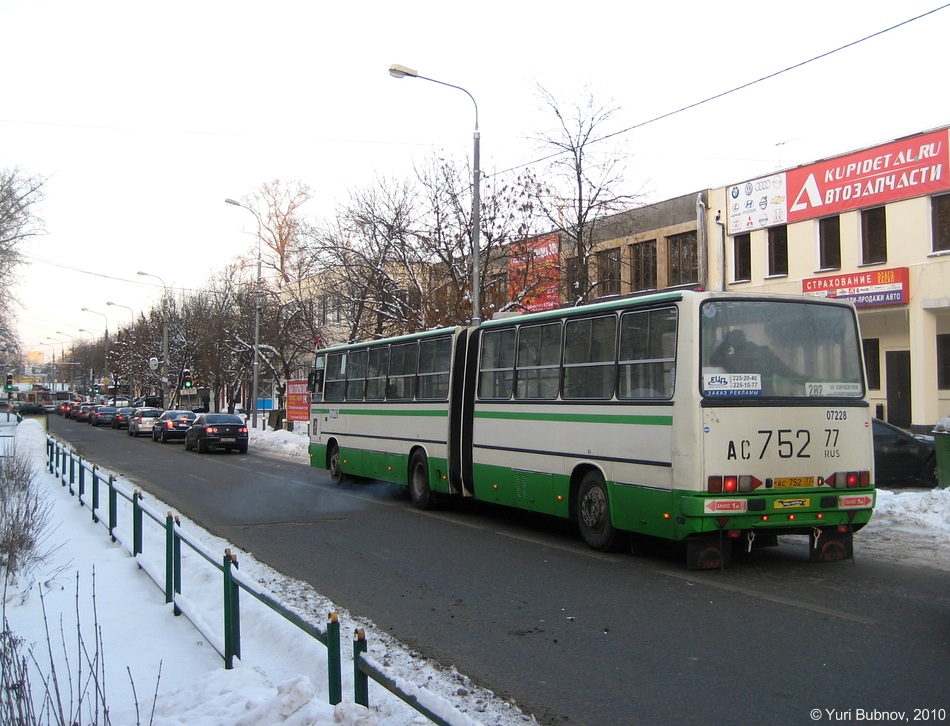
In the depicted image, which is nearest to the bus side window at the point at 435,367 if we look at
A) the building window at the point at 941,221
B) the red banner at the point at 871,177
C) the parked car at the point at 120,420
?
the building window at the point at 941,221

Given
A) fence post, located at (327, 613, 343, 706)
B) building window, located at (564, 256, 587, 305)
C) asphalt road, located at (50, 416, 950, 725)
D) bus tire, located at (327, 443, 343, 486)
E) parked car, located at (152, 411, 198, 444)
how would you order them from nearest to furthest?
fence post, located at (327, 613, 343, 706)
asphalt road, located at (50, 416, 950, 725)
bus tire, located at (327, 443, 343, 486)
building window, located at (564, 256, 587, 305)
parked car, located at (152, 411, 198, 444)

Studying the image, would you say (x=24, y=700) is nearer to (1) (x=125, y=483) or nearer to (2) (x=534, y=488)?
(2) (x=534, y=488)

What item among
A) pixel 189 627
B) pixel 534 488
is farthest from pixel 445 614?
pixel 534 488

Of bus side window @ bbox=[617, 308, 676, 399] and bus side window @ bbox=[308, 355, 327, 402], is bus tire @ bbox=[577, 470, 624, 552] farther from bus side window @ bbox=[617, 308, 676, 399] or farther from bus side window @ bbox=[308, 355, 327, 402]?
bus side window @ bbox=[308, 355, 327, 402]

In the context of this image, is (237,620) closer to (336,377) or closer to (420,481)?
(420,481)

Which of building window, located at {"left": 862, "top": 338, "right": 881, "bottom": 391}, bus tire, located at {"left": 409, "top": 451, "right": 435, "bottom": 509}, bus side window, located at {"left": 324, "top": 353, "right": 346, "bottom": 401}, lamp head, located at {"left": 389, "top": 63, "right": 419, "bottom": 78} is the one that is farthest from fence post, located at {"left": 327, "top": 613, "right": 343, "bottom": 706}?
building window, located at {"left": 862, "top": 338, "right": 881, "bottom": 391}

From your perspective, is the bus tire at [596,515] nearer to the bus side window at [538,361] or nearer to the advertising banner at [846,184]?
the bus side window at [538,361]

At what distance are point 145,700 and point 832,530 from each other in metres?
7.38

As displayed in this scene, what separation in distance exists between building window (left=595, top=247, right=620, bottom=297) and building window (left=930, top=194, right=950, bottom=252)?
9287mm

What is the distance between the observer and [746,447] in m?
9.05

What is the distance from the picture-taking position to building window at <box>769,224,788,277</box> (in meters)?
29.1

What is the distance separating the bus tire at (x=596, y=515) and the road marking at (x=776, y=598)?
3.51 ft

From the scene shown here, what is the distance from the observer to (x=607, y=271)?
30875 millimetres

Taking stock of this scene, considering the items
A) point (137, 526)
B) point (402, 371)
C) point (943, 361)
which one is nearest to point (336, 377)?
point (402, 371)
